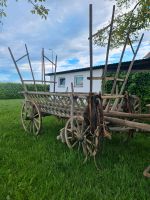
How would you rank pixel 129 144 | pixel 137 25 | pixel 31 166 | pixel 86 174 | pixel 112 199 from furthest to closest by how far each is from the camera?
pixel 137 25 → pixel 129 144 → pixel 31 166 → pixel 86 174 → pixel 112 199

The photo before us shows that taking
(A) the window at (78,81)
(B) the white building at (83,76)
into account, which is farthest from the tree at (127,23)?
(A) the window at (78,81)

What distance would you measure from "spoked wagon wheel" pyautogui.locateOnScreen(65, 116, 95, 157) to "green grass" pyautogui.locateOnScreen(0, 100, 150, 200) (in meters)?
0.21

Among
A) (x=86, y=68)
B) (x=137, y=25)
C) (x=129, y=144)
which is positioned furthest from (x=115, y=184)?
(x=86, y=68)

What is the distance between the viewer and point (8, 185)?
3.55 metres

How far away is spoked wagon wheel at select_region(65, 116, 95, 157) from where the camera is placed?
440 centimetres

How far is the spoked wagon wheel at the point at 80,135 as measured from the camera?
4403 millimetres

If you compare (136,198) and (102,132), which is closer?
(136,198)

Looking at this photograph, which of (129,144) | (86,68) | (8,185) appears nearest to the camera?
(8,185)

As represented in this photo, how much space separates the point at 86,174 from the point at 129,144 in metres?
2.23

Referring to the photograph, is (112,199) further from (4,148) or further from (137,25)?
(137,25)

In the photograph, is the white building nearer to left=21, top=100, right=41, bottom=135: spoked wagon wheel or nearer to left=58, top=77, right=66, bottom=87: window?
left=58, top=77, right=66, bottom=87: window

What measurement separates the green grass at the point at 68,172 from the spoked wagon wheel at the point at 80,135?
21 centimetres

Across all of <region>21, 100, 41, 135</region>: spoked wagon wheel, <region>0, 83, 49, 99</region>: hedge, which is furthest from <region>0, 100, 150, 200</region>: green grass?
<region>0, 83, 49, 99</region>: hedge

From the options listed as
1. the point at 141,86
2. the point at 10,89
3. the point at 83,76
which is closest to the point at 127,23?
the point at 141,86
